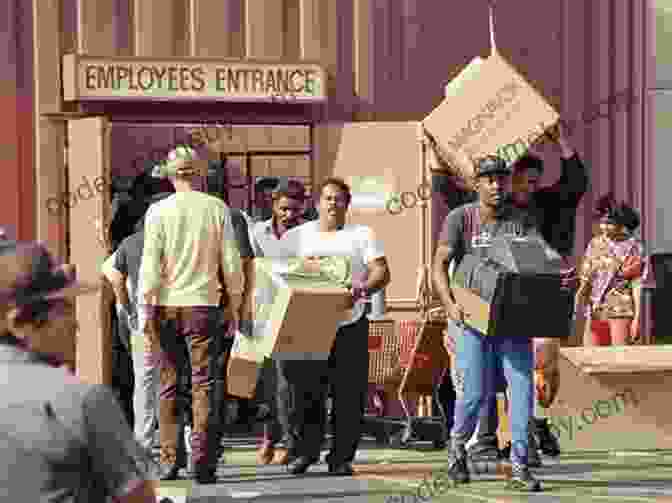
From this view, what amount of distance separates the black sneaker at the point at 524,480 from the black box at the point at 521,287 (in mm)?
718

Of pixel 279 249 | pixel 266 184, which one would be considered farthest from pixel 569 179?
pixel 266 184

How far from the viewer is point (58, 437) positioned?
354 cm

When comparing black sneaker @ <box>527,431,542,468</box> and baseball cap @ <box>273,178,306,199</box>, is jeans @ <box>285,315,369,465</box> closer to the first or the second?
black sneaker @ <box>527,431,542,468</box>

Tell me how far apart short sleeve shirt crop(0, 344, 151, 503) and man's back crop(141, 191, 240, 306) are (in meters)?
5.96

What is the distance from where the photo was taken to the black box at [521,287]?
905 centimetres

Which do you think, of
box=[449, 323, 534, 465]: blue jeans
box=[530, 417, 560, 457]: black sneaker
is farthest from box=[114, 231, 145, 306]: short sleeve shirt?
box=[530, 417, 560, 457]: black sneaker

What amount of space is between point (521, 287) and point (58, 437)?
573 cm

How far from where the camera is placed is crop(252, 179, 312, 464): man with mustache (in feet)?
35.5

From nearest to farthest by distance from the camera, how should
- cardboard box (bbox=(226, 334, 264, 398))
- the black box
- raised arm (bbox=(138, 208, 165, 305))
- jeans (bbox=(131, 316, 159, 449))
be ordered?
the black box, raised arm (bbox=(138, 208, 165, 305)), cardboard box (bbox=(226, 334, 264, 398)), jeans (bbox=(131, 316, 159, 449))

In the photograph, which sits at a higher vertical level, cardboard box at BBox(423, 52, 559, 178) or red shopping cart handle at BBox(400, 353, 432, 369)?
cardboard box at BBox(423, 52, 559, 178)

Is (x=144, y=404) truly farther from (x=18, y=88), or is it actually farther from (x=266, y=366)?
(x=18, y=88)

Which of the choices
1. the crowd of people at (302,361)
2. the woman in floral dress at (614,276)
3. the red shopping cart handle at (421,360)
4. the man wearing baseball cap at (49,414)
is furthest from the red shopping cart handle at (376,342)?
the man wearing baseball cap at (49,414)

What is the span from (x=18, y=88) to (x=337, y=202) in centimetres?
472

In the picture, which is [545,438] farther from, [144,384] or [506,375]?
[144,384]
